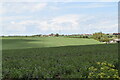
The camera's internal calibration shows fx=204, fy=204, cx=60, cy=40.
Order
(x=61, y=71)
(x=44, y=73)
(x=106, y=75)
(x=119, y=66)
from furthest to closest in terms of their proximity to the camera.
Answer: (x=119, y=66)
(x=61, y=71)
(x=44, y=73)
(x=106, y=75)

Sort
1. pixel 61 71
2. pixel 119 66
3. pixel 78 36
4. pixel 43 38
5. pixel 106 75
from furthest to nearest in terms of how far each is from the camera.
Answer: pixel 78 36 < pixel 43 38 < pixel 119 66 < pixel 61 71 < pixel 106 75

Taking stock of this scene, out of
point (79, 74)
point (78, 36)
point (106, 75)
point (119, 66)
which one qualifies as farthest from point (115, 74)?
point (78, 36)

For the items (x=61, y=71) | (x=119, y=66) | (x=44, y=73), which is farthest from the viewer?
(x=119, y=66)

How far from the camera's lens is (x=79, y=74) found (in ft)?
32.3

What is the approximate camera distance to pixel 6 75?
35.1 ft

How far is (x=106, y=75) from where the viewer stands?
9.35 m

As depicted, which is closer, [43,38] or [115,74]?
[115,74]

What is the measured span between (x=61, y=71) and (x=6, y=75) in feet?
9.46

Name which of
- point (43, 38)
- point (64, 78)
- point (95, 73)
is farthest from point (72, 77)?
point (43, 38)

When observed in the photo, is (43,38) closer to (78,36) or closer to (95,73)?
(78,36)

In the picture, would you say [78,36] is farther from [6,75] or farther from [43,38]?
[6,75]

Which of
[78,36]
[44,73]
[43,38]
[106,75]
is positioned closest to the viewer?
[106,75]

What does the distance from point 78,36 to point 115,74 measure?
48.5 metres

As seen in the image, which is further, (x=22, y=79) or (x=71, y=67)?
(x=71, y=67)
